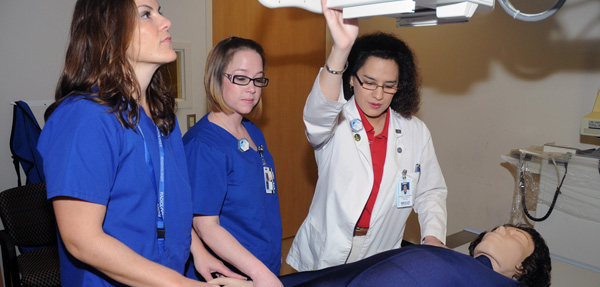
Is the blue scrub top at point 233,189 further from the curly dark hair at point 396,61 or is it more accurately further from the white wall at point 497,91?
the white wall at point 497,91

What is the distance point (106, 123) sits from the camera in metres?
0.98

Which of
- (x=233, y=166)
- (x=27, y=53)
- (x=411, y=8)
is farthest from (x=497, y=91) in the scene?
(x=27, y=53)

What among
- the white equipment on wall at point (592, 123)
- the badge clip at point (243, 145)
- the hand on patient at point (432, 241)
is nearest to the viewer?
the badge clip at point (243, 145)

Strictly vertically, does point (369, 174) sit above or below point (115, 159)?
below

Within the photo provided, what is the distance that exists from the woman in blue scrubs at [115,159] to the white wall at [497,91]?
2.45m

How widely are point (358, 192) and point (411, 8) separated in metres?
0.86

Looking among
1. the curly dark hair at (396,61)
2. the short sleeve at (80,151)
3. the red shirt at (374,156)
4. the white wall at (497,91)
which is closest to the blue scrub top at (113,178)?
the short sleeve at (80,151)

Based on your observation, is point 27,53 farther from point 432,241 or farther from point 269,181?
point 432,241

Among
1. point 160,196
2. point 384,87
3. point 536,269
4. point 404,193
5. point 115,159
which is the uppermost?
point 384,87

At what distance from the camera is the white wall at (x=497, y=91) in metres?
2.67

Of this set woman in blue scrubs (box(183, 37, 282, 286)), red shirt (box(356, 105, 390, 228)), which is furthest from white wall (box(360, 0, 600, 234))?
woman in blue scrubs (box(183, 37, 282, 286))

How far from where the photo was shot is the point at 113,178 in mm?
979

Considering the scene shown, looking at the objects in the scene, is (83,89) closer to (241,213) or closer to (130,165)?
(130,165)

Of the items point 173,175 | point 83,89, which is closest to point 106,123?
point 83,89
